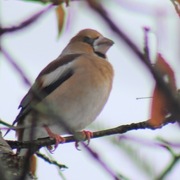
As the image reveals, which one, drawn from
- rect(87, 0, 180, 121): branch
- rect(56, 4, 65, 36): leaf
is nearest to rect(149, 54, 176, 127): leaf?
rect(87, 0, 180, 121): branch

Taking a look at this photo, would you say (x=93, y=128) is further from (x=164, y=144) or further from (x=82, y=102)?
(x=82, y=102)

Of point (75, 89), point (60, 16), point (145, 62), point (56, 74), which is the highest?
point (145, 62)

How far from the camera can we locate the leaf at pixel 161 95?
1000mm

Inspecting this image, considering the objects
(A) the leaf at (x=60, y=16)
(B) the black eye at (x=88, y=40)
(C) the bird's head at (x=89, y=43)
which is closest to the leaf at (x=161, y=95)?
(A) the leaf at (x=60, y=16)

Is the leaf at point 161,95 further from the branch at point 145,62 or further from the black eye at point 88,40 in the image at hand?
the black eye at point 88,40

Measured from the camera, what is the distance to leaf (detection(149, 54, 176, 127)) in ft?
3.28

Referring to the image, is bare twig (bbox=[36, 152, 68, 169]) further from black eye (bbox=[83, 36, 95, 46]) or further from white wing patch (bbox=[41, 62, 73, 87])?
black eye (bbox=[83, 36, 95, 46])

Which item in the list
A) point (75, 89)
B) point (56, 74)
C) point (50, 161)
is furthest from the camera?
point (56, 74)

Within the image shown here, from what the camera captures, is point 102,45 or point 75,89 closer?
point 75,89

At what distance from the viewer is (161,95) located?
1.02 meters

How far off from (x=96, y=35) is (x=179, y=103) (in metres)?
5.88

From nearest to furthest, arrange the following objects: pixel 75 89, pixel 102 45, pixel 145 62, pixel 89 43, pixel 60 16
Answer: pixel 145 62
pixel 60 16
pixel 75 89
pixel 102 45
pixel 89 43

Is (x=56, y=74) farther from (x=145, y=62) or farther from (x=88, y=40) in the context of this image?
(x=145, y=62)

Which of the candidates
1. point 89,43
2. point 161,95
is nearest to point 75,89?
point 89,43
